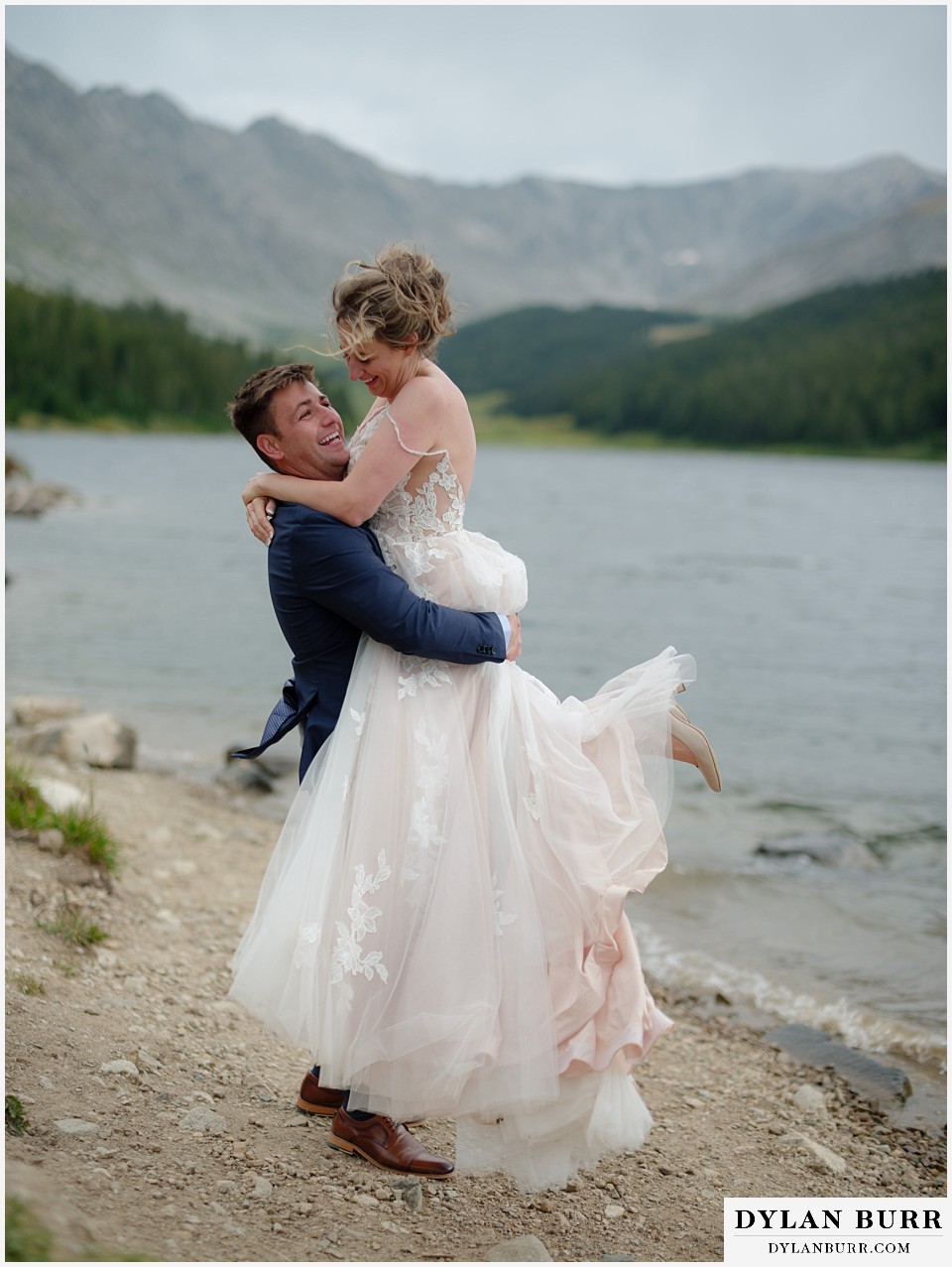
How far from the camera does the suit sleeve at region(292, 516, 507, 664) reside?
3.71 meters

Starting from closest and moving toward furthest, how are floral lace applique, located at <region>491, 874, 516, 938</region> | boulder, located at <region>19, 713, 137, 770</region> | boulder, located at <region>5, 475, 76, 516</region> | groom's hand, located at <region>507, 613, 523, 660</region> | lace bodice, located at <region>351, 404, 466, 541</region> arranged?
floral lace applique, located at <region>491, 874, 516, 938</region> < lace bodice, located at <region>351, 404, 466, 541</region> < groom's hand, located at <region>507, 613, 523, 660</region> < boulder, located at <region>19, 713, 137, 770</region> < boulder, located at <region>5, 475, 76, 516</region>

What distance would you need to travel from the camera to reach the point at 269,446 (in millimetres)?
3926

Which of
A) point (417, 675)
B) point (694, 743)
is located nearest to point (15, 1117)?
point (417, 675)

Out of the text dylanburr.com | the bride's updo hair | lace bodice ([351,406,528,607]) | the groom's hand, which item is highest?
the bride's updo hair

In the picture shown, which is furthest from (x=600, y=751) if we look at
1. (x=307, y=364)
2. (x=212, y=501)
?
(x=212, y=501)

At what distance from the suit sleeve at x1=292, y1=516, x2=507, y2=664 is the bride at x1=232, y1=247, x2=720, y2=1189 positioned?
0.10 meters

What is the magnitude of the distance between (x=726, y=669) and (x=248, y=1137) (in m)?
17.0

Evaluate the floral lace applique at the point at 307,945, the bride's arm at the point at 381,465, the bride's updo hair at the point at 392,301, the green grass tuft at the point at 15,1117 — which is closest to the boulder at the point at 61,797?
the green grass tuft at the point at 15,1117

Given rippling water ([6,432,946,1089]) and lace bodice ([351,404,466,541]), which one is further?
rippling water ([6,432,946,1089])

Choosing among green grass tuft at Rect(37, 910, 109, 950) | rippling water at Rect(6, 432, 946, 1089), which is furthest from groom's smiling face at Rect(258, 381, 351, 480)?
rippling water at Rect(6, 432, 946, 1089)

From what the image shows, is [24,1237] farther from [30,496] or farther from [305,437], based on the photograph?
[30,496]

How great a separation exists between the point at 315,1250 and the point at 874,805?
416 inches

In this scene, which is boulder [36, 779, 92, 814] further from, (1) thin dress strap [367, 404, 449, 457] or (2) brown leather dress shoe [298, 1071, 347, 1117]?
(1) thin dress strap [367, 404, 449, 457]

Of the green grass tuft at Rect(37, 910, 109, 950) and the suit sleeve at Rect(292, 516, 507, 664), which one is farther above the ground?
the suit sleeve at Rect(292, 516, 507, 664)
